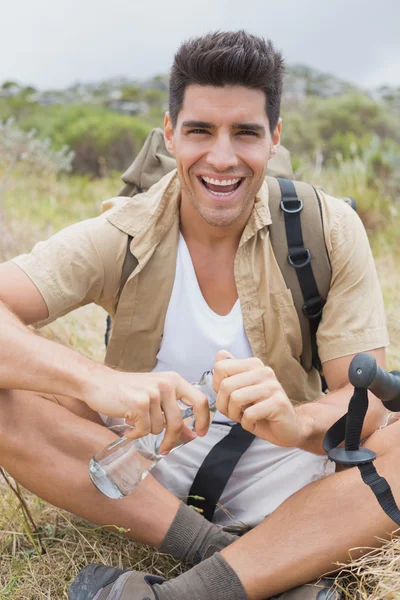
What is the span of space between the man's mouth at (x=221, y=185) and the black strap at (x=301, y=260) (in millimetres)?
185

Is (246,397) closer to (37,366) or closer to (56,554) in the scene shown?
(37,366)

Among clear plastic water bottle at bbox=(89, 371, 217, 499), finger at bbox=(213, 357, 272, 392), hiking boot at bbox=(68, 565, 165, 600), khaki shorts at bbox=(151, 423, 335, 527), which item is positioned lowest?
hiking boot at bbox=(68, 565, 165, 600)

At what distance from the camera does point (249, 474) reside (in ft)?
9.34

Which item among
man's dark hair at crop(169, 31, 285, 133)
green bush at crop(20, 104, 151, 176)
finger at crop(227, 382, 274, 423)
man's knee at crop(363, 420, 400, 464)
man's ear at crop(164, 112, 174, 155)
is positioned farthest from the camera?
green bush at crop(20, 104, 151, 176)

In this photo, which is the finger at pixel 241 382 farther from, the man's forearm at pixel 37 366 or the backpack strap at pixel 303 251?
the backpack strap at pixel 303 251

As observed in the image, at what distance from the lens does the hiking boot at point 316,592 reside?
221 centimetres

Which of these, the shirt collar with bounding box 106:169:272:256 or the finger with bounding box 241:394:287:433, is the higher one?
the shirt collar with bounding box 106:169:272:256

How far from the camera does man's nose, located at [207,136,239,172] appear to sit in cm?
274

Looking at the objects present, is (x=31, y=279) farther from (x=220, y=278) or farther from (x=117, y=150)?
(x=117, y=150)

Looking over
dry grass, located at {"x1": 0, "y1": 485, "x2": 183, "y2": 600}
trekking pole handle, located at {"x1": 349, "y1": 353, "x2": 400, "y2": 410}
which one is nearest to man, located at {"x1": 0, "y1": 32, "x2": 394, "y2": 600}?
dry grass, located at {"x1": 0, "y1": 485, "x2": 183, "y2": 600}

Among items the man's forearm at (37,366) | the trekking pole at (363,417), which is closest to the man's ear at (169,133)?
the man's forearm at (37,366)

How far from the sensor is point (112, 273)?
8.94 ft

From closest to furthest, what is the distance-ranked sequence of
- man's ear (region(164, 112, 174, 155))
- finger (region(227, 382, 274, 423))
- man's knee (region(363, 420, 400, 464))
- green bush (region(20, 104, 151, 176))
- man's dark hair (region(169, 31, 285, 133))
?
finger (region(227, 382, 274, 423)), man's knee (region(363, 420, 400, 464)), man's dark hair (region(169, 31, 285, 133)), man's ear (region(164, 112, 174, 155)), green bush (region(20, 104, 151, 176))

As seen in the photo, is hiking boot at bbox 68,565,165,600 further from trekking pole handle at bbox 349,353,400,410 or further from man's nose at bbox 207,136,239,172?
man's nose at bbox 207,136,239,172
